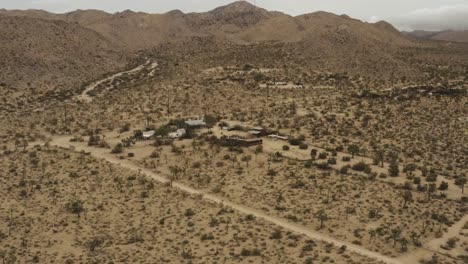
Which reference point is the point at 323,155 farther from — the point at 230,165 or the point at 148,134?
the point at 148,134

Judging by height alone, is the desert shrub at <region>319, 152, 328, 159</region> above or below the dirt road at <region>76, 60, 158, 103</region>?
below

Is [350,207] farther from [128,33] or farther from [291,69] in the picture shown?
[128,33]

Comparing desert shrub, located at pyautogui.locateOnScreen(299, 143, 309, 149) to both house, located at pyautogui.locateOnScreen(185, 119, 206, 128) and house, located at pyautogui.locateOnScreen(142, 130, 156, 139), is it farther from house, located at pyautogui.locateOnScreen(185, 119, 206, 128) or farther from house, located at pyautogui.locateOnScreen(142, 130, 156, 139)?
house, located at pyautogui.locateOnScreen(142, 130, 156, 139)

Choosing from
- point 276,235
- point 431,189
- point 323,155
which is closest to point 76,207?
point 276,235

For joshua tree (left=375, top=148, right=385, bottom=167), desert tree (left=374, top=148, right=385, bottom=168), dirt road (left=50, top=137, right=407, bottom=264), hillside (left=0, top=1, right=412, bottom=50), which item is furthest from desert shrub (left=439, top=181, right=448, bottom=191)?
hillside (left=0, top=1, right=412, bottom=50)

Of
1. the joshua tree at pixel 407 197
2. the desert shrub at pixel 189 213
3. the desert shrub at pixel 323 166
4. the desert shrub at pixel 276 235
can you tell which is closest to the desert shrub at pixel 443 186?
the joshua tree at pixel 407 197

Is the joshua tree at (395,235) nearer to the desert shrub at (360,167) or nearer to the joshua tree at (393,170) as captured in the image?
the joshua tree at (393,170)

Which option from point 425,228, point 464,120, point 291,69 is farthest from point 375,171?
point 291,69
